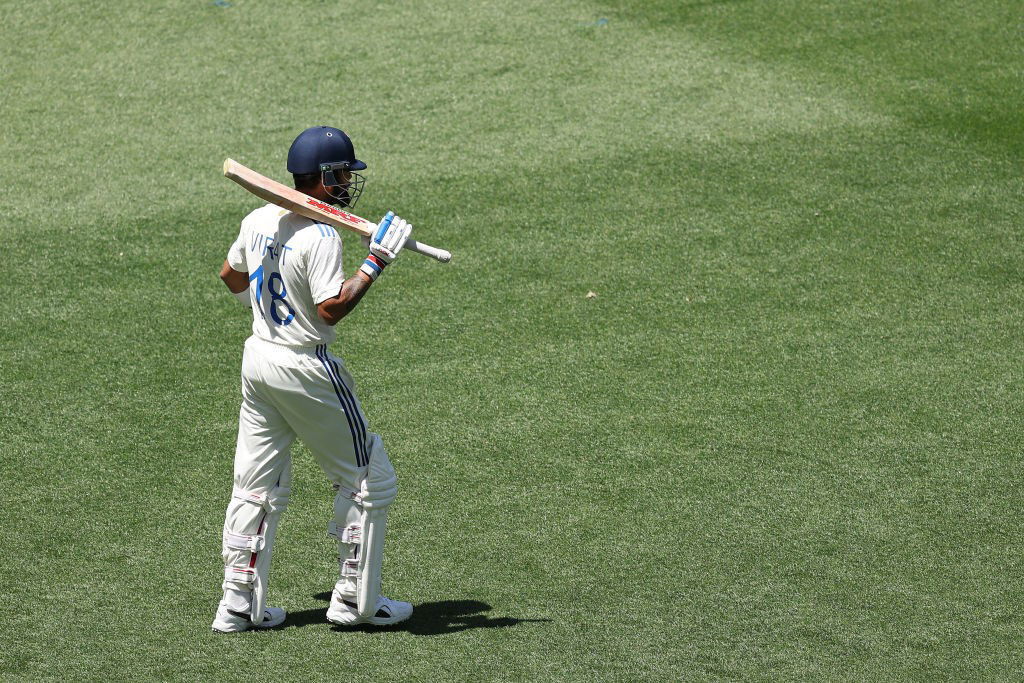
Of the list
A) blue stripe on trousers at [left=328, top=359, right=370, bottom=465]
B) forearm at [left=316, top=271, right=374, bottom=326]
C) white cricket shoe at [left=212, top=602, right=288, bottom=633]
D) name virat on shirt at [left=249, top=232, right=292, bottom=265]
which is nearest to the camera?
forearm at [left=316, top=271, right=374, bottom=326]

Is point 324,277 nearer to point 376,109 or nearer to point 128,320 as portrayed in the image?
point 128,320

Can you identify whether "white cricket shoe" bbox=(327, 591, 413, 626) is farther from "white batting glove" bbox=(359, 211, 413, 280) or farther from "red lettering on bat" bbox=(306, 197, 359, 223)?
"red lettering on bat" bbox=(306, 197, 359, 223)

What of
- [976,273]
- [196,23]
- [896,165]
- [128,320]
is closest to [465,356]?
[128,320]

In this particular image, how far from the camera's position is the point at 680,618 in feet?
17.6

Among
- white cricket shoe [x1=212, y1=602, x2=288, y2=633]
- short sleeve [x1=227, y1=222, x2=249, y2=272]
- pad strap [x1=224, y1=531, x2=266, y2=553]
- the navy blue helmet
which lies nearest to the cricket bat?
the navy blue helmet

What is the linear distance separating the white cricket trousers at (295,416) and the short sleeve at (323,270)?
0.29 meters

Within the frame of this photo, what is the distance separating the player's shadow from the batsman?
2.8 inches

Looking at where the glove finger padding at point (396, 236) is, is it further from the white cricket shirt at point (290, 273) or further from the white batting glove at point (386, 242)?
the white cricket shirt at point (290, 273)

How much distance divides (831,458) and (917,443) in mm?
523

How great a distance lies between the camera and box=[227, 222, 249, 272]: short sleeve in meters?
5.19

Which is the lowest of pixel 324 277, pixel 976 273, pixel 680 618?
pixel 680 618

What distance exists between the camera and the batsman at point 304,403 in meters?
5.01

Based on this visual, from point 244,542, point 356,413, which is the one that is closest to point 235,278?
point 356,413

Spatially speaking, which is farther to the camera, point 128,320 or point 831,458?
point 128,320
